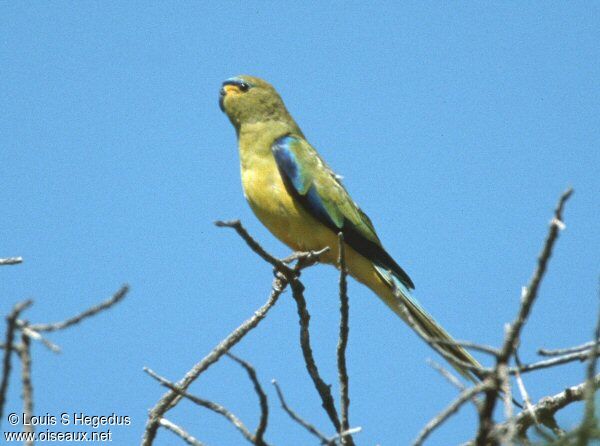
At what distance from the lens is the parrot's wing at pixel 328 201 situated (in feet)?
20.5

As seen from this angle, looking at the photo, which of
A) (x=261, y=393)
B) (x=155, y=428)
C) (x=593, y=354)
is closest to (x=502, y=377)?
(x=593, y=354)

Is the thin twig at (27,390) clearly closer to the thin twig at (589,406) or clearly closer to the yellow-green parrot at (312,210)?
the thin twig at (589,406)

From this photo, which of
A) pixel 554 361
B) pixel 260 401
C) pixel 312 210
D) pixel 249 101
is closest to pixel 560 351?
pixel 554 361

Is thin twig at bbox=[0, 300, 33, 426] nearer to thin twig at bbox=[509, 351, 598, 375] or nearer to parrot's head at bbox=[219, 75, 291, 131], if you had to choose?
thin twig at bbox=[509, 351, 598, 375]

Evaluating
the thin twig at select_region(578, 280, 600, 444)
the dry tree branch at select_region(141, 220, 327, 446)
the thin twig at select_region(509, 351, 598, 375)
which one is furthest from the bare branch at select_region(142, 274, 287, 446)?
the thin twig at select_region(578, 280, 600, 444)

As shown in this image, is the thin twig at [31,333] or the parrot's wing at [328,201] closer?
the thin twig at [31,333]

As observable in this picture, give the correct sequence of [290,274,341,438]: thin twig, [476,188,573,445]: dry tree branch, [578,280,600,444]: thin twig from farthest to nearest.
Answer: [290,274,341,438]: thin twig → [476,188,573,445]: dry tree branch → [578,280,600,444]: thin twig

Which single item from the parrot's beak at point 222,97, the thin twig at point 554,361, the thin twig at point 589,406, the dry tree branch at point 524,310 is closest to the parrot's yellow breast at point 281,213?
the parrot's beak at point 222,97

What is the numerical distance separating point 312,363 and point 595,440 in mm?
2467

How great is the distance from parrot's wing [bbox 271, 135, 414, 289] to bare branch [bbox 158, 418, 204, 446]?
288cm

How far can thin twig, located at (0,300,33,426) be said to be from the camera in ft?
7.50

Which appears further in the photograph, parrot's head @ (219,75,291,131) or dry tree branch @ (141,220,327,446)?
parrot's head @ (219,75,291,131)

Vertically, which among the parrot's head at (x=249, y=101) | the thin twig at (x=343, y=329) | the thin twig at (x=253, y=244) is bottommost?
the thin twig at (x=343, y=329)

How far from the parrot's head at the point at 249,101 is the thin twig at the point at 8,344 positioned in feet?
17.0
